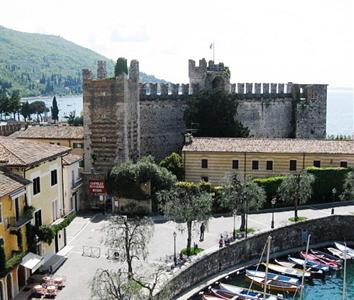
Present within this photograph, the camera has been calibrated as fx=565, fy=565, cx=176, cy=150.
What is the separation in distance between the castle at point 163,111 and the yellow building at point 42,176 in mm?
11114

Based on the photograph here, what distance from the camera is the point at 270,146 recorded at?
147ft

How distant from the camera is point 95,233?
36.7 m

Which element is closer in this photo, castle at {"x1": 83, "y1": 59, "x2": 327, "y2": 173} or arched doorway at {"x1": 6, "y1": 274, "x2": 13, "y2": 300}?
arched doorway at {"x1": 6, "y1": 274, "x2": 13, "y2": 300}

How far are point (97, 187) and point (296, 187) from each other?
1463 centimetres

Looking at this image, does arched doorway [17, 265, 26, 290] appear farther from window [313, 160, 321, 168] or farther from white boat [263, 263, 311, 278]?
window [313, 160, 321, 168]

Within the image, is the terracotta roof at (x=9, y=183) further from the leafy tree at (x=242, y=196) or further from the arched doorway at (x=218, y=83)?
the arched doorway at (x=218, y=83)

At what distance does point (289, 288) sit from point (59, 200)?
14028 mm

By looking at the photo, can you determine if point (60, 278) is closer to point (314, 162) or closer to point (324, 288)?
point (324, 288)

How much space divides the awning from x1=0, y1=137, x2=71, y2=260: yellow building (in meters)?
1.15

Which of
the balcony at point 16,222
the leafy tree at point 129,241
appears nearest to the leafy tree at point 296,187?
the leafy tree at point 129,241

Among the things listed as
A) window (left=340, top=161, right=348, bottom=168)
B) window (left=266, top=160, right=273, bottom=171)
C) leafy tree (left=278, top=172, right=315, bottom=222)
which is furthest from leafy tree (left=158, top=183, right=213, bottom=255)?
window (left=340, top=161, right=348, bottom=168)

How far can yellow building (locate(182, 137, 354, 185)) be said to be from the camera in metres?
43.9

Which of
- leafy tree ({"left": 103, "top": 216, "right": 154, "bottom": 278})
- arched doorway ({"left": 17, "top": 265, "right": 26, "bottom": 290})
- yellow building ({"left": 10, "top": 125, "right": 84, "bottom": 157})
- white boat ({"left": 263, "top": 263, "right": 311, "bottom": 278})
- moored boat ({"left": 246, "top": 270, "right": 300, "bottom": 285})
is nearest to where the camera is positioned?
leafy tree ({"left": 103, "top": 216, "right": 154, "bottom": 278})

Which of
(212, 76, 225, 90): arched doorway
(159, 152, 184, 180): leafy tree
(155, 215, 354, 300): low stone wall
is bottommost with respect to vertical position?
(155, 215, 354, 300): low stone wall
